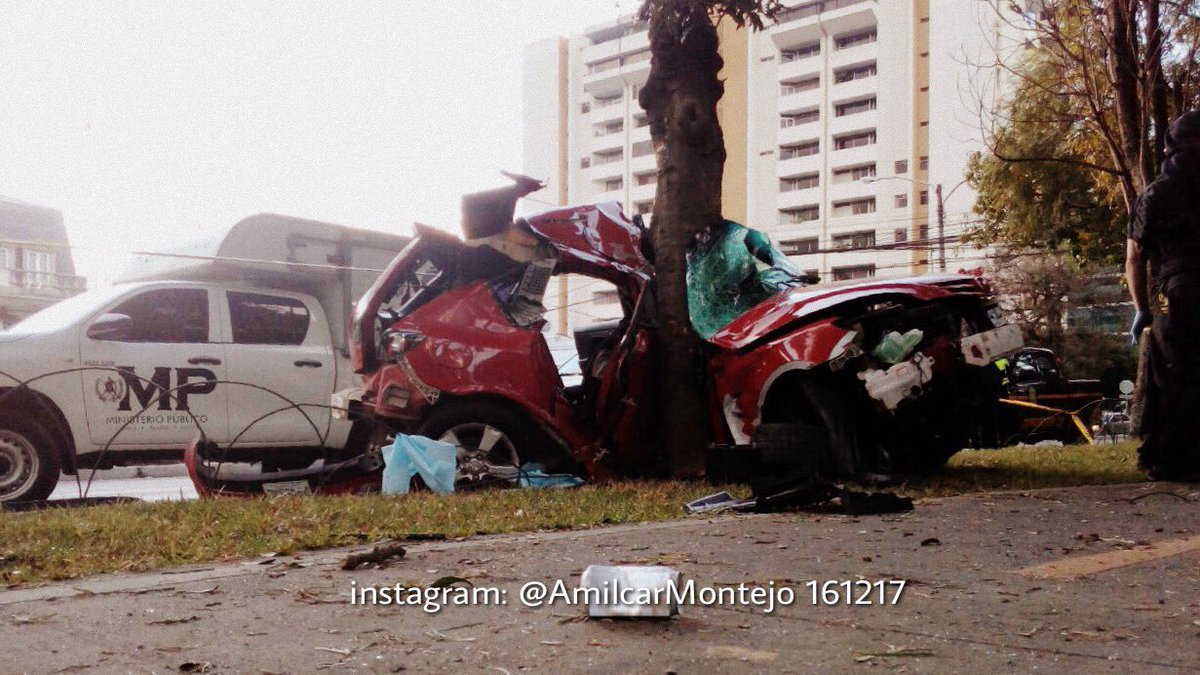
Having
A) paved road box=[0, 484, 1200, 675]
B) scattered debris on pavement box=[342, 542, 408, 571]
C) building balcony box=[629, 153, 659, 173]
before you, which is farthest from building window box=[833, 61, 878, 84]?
scattered debris on pavement box=[342, 542, 408, 571]

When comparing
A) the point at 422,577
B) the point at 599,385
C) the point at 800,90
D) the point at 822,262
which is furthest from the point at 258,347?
the point at 800,90

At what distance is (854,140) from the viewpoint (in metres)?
70.0

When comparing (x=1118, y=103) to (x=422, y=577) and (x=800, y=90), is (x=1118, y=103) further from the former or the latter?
(x=800, y=90)

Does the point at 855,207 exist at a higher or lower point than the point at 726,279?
higher

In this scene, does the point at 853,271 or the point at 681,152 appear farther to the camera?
the point at 853,271

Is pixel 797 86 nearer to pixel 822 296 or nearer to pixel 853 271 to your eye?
pixel 853 271

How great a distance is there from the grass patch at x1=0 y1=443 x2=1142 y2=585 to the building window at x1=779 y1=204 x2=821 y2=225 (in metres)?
64.0

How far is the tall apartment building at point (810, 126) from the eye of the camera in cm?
6156

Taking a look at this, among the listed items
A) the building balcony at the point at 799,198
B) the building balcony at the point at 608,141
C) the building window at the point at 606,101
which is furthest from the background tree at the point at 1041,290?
the building window at the point at 606,101

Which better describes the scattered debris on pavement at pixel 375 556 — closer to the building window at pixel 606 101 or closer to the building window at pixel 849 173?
the building window at pixel 849 173

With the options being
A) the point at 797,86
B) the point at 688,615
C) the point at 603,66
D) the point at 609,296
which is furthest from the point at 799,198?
the point at 688,615

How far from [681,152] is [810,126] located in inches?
2566

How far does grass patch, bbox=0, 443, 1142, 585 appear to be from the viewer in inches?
168

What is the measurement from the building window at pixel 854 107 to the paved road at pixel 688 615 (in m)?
67.2
